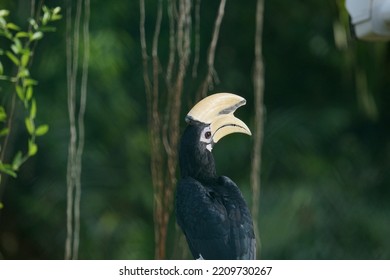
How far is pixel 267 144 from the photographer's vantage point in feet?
12.1

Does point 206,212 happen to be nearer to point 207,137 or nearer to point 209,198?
point 209,198

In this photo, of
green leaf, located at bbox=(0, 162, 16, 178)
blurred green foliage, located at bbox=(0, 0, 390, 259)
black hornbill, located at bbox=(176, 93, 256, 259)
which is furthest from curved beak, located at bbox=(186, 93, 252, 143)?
blurred green foliage, located at bbox=(0, 0, 390, 259)

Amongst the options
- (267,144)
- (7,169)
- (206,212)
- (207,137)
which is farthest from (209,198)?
(267,144)

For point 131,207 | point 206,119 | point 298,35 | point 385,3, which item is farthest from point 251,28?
point 385,3

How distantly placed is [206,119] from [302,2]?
1804 mm

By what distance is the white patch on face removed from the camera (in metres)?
2.06

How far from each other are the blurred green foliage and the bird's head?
156 centimetres

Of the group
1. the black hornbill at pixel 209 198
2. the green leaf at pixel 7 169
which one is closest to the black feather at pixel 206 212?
the black hornbill at pixel 209 198

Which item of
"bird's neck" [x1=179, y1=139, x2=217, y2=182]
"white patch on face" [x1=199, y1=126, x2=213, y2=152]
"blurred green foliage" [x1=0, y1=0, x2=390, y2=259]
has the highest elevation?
"white patch on face" [x1=199, y1=126, x2=213, y2=152]

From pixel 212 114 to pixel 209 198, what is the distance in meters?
0.21

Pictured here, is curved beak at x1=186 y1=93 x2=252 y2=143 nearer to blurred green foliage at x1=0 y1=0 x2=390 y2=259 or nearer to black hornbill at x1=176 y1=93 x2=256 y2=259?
black hornbill at x1=176 y1=93 x2=256 y2=259

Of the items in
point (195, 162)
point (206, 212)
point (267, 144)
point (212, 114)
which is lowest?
point (267, 144)

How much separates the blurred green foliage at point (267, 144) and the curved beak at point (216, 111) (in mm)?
1546

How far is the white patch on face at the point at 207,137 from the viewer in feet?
6.75
